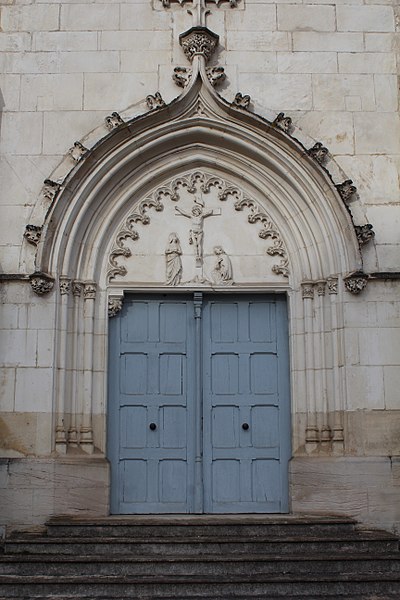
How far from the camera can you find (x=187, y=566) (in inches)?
272

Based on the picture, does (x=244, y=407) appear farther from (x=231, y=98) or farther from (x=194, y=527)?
(x=231, y=98)

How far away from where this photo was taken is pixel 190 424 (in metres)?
8.80

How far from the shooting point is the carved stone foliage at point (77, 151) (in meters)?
8.74

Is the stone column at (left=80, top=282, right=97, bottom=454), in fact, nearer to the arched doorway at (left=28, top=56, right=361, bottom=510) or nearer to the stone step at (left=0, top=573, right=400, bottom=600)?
the arched doorway at (left=28, top=56, right=361, bottom=510)

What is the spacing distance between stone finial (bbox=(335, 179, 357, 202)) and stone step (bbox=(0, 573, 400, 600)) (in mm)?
3863

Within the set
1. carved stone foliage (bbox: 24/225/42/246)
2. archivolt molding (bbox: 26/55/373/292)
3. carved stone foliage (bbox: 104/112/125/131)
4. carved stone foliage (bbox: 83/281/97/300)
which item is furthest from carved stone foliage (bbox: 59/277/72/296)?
carved stone foliage (bbox: 104/112/125/131)

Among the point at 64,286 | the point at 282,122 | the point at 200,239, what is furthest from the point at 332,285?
the point at 64,286

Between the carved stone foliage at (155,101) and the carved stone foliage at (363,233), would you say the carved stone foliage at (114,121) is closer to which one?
the carved stone foliage at (155,101)

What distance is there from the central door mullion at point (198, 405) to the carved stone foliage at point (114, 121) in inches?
77.1

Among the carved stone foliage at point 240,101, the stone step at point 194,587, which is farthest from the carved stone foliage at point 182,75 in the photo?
the stone step at point 194,587

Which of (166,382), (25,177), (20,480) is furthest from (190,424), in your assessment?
(25,177)

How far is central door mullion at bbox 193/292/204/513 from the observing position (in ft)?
28.3

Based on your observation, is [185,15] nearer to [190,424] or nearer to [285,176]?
[285,176]

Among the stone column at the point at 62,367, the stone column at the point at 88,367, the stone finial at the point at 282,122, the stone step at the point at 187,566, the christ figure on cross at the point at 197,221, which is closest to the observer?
the stone step at the point at 187,566
